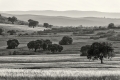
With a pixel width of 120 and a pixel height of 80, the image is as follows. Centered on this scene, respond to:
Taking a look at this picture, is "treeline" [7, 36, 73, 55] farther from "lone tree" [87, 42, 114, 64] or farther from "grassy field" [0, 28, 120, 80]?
"lone tree" [87, 42, 114, 64]

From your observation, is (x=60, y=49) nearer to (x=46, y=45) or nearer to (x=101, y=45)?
(x=46, y=45)

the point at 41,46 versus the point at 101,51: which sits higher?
the point at 101,51

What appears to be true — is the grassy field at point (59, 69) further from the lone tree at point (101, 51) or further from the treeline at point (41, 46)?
the treeline at point (41, 46)

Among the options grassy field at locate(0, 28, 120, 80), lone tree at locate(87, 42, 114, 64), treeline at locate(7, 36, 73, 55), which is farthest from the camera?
treeline at locate(7, 36, 73, 55)

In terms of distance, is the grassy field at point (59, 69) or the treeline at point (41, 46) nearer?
the grassy field at point (59, 69)

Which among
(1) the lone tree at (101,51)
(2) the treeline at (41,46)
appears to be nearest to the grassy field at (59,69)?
(1) the lone tree at (101,51)

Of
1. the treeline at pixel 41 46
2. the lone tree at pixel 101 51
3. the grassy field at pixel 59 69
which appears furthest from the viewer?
the treeline at pixel 41 46

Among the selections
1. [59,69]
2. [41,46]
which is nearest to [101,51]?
[59,69]

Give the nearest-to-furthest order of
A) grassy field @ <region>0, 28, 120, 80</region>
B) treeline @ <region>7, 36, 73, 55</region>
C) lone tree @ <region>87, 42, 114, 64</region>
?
grassy field @ <region>0, 28, 120, 80</region> < lone tree @ <region>87, 42, 114, 64</region> < treeline @ <region>7, 36, 73, 55</region>

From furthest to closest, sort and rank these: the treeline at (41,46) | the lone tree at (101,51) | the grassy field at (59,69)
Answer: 1. the treeline at (41,46)
2. the lone tree at (101,51)
3. the grassy field at (59,69)

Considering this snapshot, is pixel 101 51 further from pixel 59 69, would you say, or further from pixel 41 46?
pixel 41 46

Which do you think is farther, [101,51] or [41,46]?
[41,46]

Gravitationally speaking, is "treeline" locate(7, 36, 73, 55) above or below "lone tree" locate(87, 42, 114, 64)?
below

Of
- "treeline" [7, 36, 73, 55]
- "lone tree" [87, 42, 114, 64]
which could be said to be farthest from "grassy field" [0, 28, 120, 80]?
"treeline" [7, 36, 73, 55]
